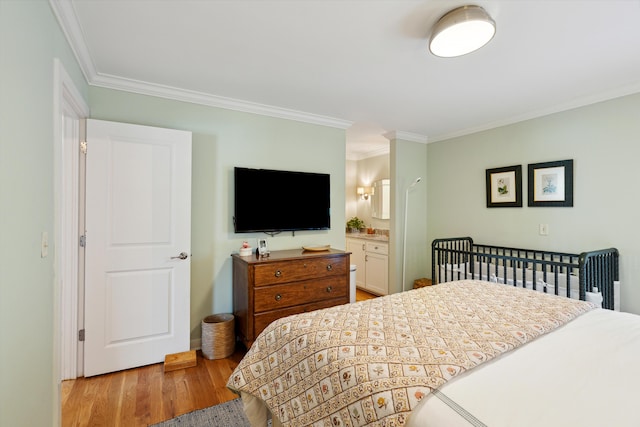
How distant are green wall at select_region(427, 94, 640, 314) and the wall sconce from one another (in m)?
1.71

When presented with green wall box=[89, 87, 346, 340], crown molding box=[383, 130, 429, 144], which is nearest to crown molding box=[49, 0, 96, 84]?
green wall box=[89, 87, 346, 340]

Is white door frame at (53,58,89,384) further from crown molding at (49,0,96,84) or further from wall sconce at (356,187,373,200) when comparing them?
wall sconce at (356,187,373,200)

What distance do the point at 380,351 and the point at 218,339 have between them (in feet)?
6.58

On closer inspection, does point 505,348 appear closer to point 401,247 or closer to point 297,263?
point 297,263

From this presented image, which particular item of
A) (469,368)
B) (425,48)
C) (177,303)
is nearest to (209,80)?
(425,48)

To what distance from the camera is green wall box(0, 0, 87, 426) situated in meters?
1.05

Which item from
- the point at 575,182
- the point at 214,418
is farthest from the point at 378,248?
the point at 214,418

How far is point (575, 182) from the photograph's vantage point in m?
2.89

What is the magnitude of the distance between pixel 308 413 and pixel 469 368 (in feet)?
1.93

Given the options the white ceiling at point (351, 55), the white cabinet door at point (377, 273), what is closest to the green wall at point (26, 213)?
the white ceiling at point (351, 55)

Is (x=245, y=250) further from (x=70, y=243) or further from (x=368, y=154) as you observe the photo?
(x=368, y=154)

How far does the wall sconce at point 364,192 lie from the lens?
5.57 metres

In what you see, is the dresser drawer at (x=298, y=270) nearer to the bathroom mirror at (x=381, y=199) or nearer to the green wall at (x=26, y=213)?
the green wall at (x=26, y=213)

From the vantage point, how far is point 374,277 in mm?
4555
